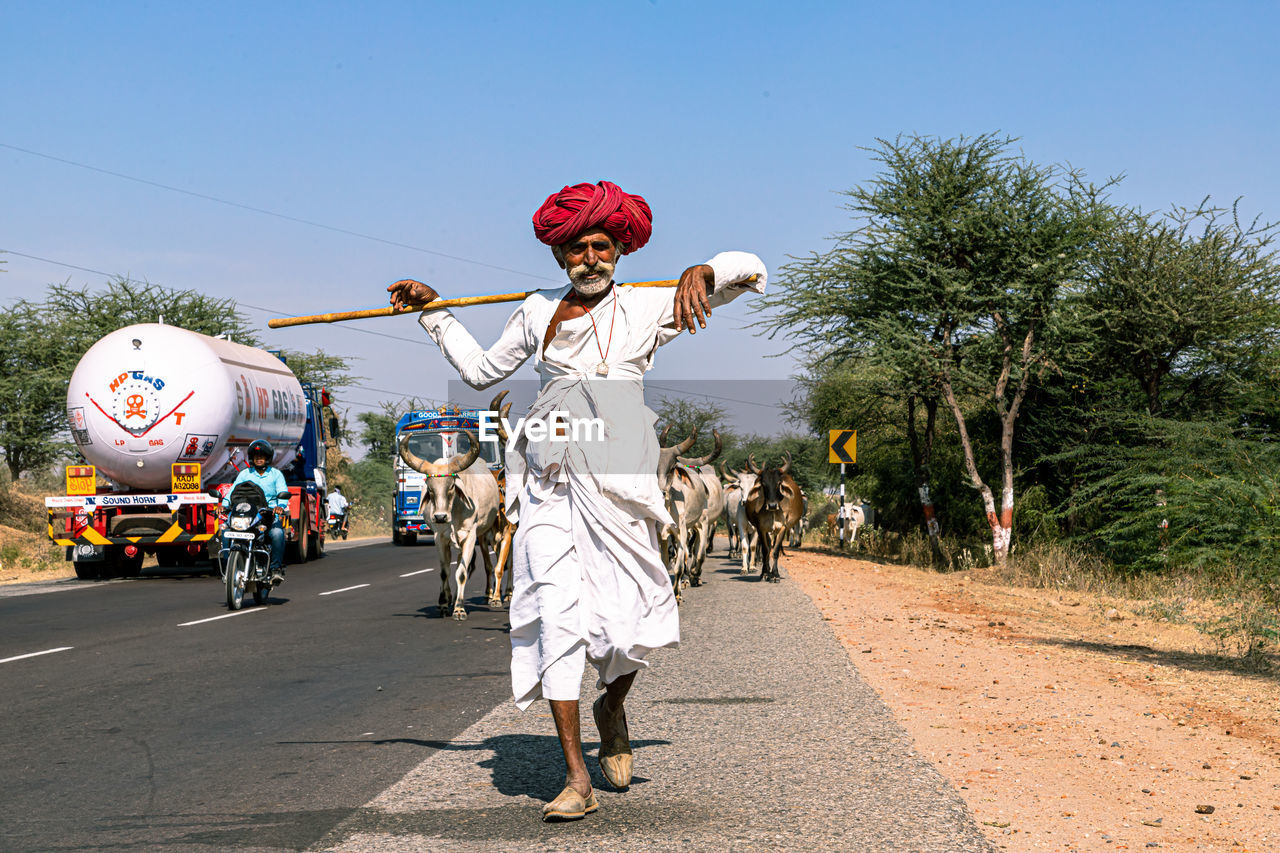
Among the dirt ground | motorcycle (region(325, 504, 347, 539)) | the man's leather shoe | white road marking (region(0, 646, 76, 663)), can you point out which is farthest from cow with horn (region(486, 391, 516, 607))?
motorcycle (region(325, 504, 347, 539))

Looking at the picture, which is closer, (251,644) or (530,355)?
(530,355)

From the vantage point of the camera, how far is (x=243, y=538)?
14.8 meters

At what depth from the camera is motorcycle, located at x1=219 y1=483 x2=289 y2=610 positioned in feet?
48.2

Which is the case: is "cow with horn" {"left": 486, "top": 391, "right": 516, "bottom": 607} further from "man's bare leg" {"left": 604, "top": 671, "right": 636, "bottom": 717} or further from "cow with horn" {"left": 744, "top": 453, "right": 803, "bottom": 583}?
"man's bare leg" {"left": 604, "top": 671, "right": 636, "bottom": 717}

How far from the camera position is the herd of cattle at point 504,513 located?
13969 millimetres

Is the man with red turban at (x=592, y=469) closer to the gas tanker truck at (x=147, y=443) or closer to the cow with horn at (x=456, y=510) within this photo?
the cow with horn at (x=456, y=510)

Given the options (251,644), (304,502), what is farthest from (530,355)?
(304,502)

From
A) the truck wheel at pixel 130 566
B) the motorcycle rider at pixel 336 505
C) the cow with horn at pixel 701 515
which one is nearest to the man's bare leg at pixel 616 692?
the cow with horn at pixel 701 515

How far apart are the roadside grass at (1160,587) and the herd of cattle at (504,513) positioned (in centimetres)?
377

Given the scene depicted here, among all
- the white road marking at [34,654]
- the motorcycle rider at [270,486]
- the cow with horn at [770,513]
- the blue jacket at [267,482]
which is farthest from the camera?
the cow with horn at [770,513]

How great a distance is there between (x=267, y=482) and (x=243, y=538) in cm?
85

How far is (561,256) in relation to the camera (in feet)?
18.3

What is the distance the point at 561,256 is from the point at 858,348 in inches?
719

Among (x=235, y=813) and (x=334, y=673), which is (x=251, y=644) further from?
(x=235, y=813)
